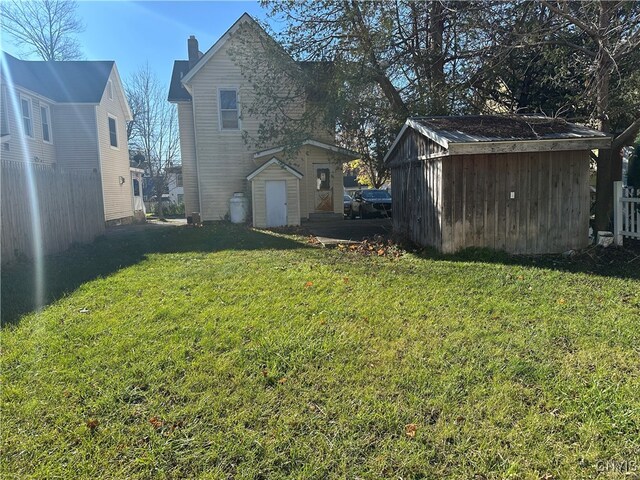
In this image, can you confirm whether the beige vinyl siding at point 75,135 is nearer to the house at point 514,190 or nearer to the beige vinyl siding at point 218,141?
the beige vinyl siding at point 218,141

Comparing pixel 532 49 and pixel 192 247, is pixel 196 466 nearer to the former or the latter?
pixel 192 247

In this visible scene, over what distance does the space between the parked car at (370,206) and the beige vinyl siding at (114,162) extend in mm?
11378

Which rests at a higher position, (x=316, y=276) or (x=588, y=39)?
(x=588, y=39)

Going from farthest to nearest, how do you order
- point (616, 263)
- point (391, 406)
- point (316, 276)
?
point (616, 263) < point (316, 276) < point (391, 406)

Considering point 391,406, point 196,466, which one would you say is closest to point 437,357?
point 391,406

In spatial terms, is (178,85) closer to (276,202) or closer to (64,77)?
(64,77)

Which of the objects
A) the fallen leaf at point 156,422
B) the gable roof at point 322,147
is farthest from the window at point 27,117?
the fallen leaf at point 156,422

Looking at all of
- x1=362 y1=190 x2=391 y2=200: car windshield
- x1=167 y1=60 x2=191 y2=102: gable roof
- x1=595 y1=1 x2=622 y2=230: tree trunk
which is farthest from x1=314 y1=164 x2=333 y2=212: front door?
x1=595 y1=1 x2=622 y2=230: tree trunk

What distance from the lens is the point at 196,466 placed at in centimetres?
256

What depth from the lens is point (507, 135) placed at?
823 cm

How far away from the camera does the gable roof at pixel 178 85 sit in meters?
17.7

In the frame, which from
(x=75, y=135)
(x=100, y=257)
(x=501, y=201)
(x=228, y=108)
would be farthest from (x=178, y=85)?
(x=501, y=201)

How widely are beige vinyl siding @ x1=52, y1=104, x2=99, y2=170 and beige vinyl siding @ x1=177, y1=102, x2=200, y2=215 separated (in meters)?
3.79

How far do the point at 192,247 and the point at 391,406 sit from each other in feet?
27.3
